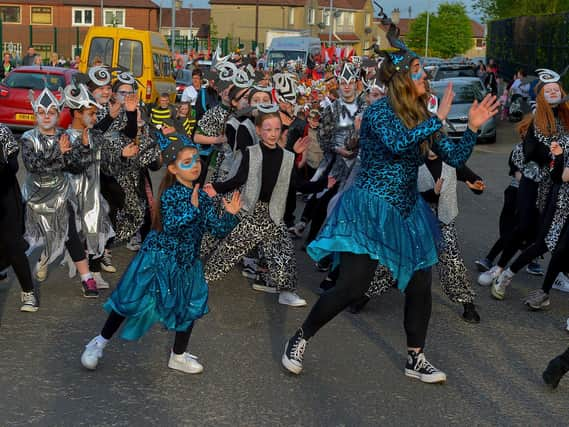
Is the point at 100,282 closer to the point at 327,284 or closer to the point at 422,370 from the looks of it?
the point at 327,284

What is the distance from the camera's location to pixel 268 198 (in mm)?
7305

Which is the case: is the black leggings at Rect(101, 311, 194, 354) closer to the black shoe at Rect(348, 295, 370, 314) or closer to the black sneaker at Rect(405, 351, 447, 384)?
the black sneaker at Rect(405, 351, 447, 384)

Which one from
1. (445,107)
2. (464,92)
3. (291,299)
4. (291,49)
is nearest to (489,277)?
(291,299)

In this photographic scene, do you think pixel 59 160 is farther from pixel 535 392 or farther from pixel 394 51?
pixel 535 392

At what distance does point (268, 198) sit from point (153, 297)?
212 centimetres

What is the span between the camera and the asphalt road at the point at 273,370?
16.1ft

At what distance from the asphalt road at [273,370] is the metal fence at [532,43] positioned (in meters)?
17.9

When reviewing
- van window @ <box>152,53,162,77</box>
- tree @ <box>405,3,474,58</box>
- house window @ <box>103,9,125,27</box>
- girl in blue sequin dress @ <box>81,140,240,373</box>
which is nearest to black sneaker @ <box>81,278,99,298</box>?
girl in blue sequin dress @ <box>81,140,240,373</box>

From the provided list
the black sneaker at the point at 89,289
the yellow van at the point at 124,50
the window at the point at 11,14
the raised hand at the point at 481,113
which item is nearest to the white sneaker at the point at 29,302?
the black sneaker at the point at 89,289

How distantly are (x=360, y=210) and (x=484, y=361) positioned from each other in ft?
4.86

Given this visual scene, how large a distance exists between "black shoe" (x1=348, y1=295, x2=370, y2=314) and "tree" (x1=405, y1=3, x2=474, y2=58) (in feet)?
307

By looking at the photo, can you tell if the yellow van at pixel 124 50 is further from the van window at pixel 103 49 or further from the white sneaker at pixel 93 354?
the white sneaker at pixel 93 354

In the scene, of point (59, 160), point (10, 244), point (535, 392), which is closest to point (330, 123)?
point (59, 160)

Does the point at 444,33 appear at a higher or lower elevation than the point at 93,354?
higher
